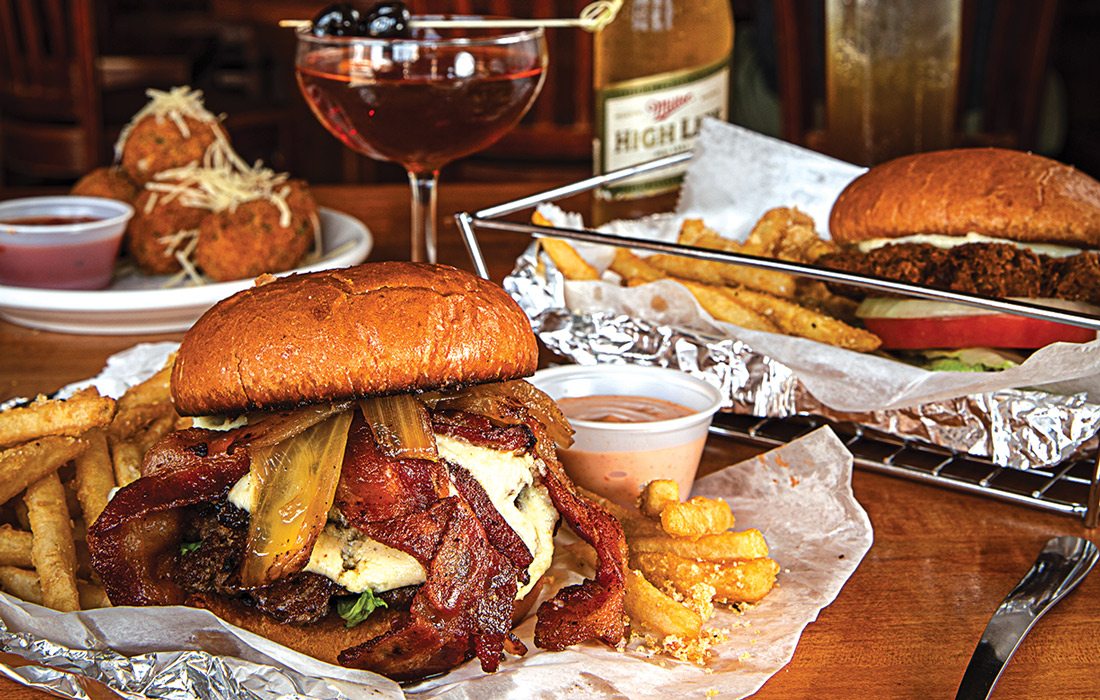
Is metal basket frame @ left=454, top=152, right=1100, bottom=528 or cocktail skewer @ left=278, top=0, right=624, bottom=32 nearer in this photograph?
metal basket frame @ left=454, top=152, right=1100, bottom=528

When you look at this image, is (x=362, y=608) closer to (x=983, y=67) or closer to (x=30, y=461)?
(x=30, y=461)

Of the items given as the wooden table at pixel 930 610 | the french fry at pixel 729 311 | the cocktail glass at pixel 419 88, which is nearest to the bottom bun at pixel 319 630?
the wooden table at pixel 930 610

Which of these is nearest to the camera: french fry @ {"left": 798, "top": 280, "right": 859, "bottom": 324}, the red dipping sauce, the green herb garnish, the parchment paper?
the parchment paper

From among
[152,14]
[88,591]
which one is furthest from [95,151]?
[152,14]

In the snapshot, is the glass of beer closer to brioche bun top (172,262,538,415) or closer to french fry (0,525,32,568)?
brioche bun top (172,262,538,415)

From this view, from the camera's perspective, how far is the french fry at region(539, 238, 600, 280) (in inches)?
81.8

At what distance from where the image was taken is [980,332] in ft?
5.96

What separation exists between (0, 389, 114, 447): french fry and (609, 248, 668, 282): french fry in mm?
974

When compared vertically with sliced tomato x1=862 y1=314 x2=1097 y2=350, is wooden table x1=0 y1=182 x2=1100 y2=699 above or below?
below

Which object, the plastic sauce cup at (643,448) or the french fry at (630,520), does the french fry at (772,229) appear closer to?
the plastic sauce cup at (643,448)

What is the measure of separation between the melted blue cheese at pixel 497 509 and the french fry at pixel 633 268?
785 mm

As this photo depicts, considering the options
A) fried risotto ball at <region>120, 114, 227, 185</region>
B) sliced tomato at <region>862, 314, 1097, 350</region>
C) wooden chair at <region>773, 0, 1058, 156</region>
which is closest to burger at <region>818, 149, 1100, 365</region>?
sliced tomato at <region>862, 314, 1097, 350</region>

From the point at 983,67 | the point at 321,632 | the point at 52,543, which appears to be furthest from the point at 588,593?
the point at 983,67

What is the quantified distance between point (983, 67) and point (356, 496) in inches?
189
